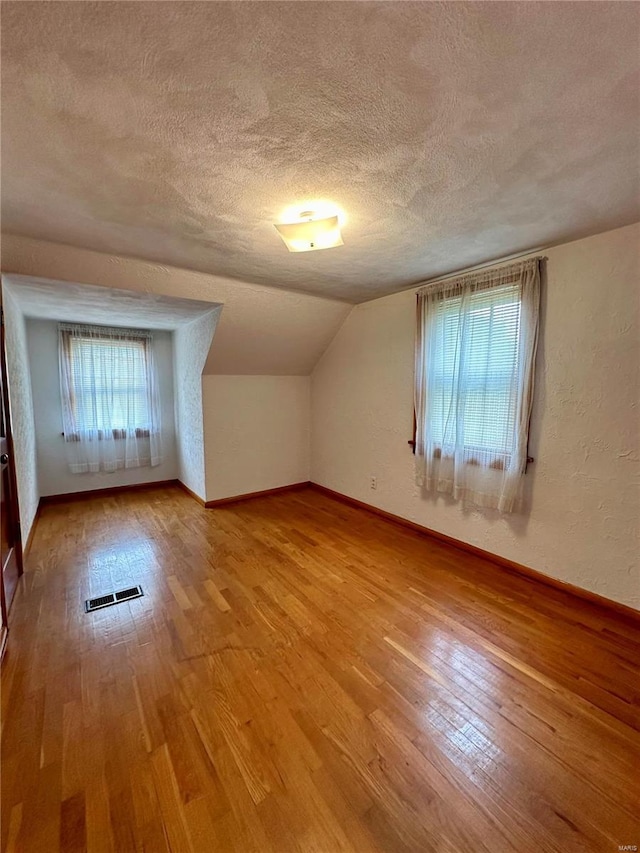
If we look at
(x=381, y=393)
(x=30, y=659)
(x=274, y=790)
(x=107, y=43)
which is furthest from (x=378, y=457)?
(x=107, y=43)

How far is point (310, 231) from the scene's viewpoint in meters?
1.81

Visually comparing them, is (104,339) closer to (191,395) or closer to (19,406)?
(191,395)

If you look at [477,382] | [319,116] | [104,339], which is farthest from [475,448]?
[104,339]

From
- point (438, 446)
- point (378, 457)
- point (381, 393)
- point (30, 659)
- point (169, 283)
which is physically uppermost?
point (169, 283)

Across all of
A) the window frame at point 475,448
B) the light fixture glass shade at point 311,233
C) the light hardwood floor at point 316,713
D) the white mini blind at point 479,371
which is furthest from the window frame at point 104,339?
the white mini blind at point 479,371

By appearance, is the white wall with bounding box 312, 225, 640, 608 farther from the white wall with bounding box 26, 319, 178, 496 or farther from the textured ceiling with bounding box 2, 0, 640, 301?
the white wall with bounding box 26, 319, 178, 496

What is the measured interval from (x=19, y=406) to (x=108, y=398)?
4.87 feet

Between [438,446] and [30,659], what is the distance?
3.03 metres

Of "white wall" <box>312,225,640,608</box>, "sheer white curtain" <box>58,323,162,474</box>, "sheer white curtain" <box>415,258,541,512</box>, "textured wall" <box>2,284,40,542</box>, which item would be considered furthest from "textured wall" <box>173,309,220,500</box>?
"white wall" <box>312,225,640,608</box>

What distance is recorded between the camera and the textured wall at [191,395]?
3703mm

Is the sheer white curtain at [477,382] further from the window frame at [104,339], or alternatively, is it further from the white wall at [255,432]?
the window frame at [104,339]

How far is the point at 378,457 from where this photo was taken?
3682mm

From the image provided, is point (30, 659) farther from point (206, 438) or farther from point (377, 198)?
point (377, 198)

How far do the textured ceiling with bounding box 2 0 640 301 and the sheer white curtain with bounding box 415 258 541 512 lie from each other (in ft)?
1.91
